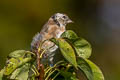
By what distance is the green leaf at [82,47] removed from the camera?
2521 mm

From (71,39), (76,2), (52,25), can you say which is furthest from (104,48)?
(71,39)

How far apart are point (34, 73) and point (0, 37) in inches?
319

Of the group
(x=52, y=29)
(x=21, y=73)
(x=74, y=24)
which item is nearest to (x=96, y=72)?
(x=21, y=73)

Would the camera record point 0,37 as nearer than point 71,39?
No

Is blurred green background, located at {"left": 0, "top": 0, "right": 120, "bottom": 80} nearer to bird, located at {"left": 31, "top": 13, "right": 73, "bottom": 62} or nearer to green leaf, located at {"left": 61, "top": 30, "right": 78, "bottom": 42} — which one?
bird, located at {"left": 31, "top": 13, "right": 73, "bottom": 62}

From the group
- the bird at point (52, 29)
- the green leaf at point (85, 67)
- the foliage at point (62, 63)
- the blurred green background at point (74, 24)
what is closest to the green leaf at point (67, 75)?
the foliage at point (62, 63)

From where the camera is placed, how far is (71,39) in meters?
2.55

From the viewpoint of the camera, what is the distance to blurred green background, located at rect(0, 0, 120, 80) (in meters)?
10.9

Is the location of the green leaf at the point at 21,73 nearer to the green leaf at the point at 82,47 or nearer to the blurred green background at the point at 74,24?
the green leaf at the point at 82,47

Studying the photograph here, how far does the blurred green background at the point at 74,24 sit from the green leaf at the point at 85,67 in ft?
23.7

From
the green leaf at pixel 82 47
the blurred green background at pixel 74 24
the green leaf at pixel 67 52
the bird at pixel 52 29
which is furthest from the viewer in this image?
the blurred green background at pixel 74 24

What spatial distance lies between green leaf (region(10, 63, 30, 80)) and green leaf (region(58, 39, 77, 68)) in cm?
19

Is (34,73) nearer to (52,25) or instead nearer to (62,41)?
(62,41)

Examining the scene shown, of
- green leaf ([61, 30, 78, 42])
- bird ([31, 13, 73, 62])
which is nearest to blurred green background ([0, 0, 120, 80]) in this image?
bird ([31, 13, 73, 62])
